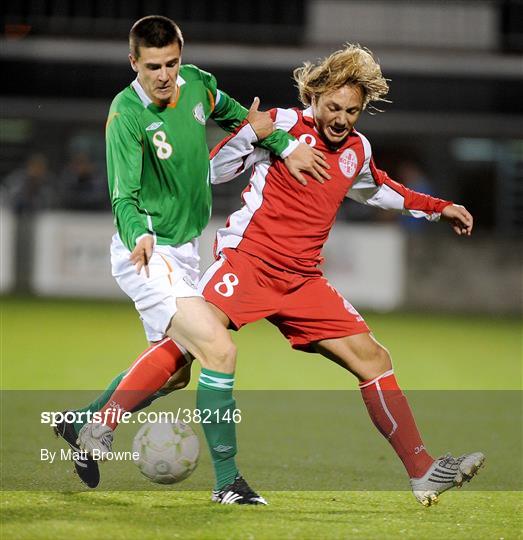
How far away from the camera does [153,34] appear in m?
4.94

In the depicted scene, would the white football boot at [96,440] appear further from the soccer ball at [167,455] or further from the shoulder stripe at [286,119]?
the shoulder stripe at [286,119]

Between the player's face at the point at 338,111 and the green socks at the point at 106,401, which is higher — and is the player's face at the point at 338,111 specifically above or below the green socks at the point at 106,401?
above

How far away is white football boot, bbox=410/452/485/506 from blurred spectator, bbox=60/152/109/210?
12.5 metres

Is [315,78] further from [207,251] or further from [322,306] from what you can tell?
[207,251]

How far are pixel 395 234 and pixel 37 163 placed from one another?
5.81 metres

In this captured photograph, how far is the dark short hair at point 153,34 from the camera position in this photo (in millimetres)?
4934

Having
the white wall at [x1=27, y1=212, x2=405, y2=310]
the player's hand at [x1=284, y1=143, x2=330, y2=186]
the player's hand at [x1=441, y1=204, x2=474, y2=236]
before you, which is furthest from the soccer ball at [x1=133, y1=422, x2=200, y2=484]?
the white wall at [x1=27, y1=212, x2=405, y2=310]

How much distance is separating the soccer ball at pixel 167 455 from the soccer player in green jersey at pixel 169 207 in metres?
0.16

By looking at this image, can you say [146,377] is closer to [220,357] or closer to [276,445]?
[220,357]

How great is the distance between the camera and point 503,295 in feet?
53.0

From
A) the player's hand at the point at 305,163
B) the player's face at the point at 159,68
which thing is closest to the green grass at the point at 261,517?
the player's hand at the point at 305,163

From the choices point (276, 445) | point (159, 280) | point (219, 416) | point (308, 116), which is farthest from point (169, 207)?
point (276, 445)

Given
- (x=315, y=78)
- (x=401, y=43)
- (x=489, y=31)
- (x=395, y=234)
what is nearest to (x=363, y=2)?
(x=401, y=43)

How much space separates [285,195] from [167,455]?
134 cm
